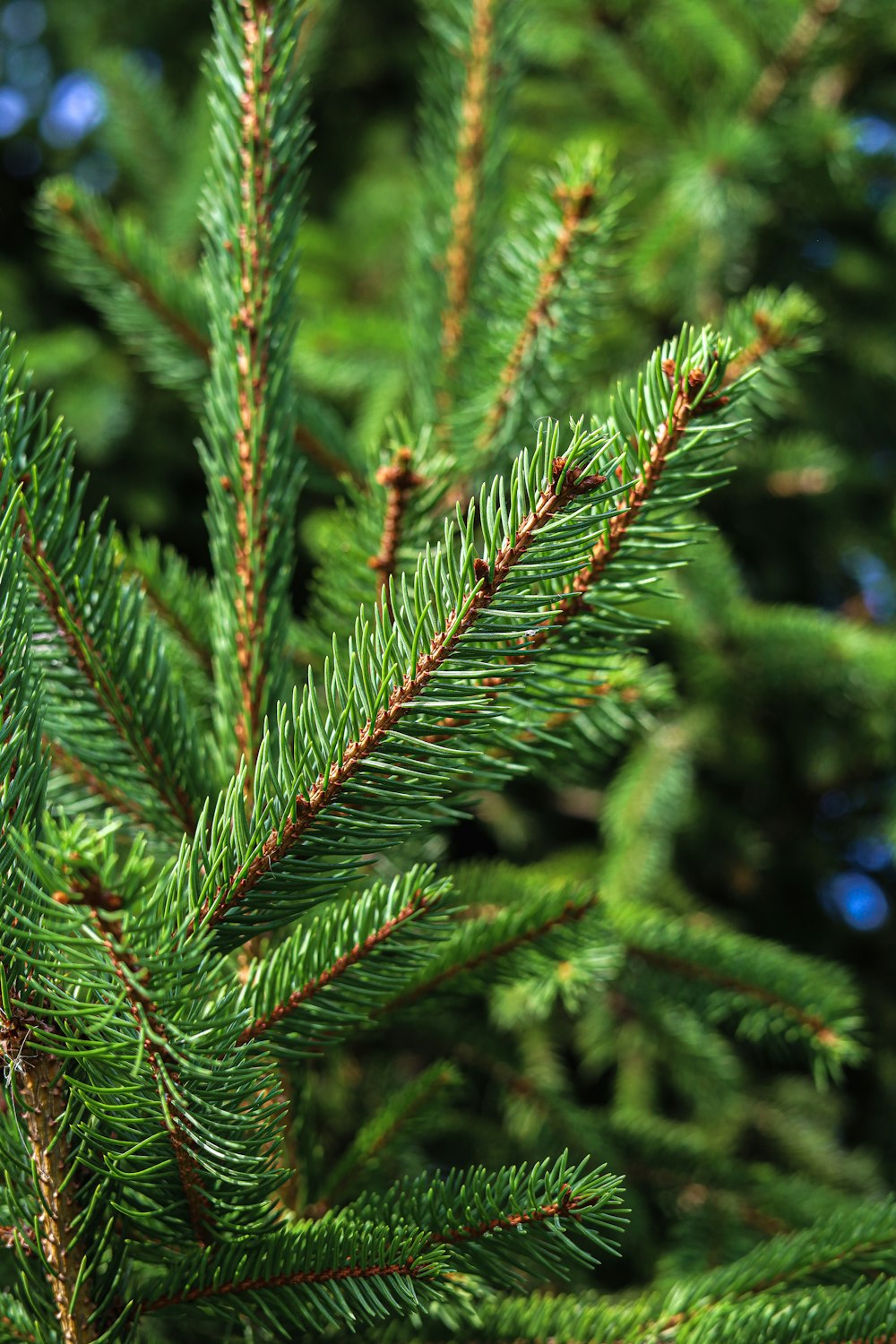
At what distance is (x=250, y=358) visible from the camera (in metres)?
0.73

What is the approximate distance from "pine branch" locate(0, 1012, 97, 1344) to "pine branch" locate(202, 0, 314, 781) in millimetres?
247

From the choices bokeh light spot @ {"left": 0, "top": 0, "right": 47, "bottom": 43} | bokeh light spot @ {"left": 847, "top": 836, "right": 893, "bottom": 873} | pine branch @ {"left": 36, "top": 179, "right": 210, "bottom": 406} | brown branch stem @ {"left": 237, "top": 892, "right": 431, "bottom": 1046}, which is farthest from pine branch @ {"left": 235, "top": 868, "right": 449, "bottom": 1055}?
bokeh light spot @ {"left": 0, "top": 0, "right": 47, "bottom": 43}

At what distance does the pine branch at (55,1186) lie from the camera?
1.73ft

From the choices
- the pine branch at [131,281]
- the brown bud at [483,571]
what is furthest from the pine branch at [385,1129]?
the pine branch at [131,281]

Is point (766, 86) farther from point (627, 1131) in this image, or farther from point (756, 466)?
point (627, 1131)

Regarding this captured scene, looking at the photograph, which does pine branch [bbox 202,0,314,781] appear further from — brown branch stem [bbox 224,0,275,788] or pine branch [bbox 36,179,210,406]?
pine branch [bbox 36,179,210,406]

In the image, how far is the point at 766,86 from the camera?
160 cm

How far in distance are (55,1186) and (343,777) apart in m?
0.26

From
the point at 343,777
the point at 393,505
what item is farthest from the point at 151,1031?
the point at 393,505

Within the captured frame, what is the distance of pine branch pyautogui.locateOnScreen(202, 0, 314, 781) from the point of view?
0.71 m

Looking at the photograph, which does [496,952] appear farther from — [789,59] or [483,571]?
[789,59]

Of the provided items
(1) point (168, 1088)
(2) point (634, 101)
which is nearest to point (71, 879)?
(1) point (168, 1088)

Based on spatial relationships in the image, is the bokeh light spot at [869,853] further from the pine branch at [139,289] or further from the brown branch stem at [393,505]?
the brown branch stem at [393,505]

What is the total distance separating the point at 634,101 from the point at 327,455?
3.43 ft
